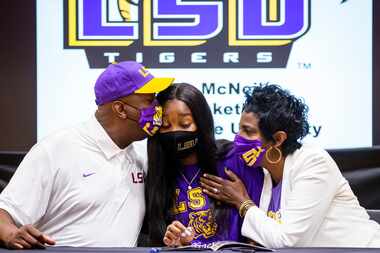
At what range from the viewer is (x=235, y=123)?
166 inches

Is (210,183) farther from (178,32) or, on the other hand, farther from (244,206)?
(178,32)

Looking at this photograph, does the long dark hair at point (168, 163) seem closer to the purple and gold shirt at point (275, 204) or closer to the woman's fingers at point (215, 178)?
the woman's fingers at point (215, 178)

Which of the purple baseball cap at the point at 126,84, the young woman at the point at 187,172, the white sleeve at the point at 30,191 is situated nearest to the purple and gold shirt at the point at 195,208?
the young woman at the point at 187,172

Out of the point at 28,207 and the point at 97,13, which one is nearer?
the point at 28,207

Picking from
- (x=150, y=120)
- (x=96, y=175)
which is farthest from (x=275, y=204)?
(x=96, y=175)

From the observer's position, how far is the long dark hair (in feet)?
8.67

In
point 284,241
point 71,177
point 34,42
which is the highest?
point 34,42

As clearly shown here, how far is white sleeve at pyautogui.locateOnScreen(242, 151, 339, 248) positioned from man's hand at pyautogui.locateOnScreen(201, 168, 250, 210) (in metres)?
0.10

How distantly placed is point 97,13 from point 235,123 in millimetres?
1115

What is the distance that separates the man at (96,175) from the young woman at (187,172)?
6 cm

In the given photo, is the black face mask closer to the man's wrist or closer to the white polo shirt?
the white polo shirt

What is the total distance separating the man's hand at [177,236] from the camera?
7.77 feet

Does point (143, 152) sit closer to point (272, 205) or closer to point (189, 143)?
point (189, 143)

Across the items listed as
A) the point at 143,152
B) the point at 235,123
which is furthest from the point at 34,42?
the point at 143,152
